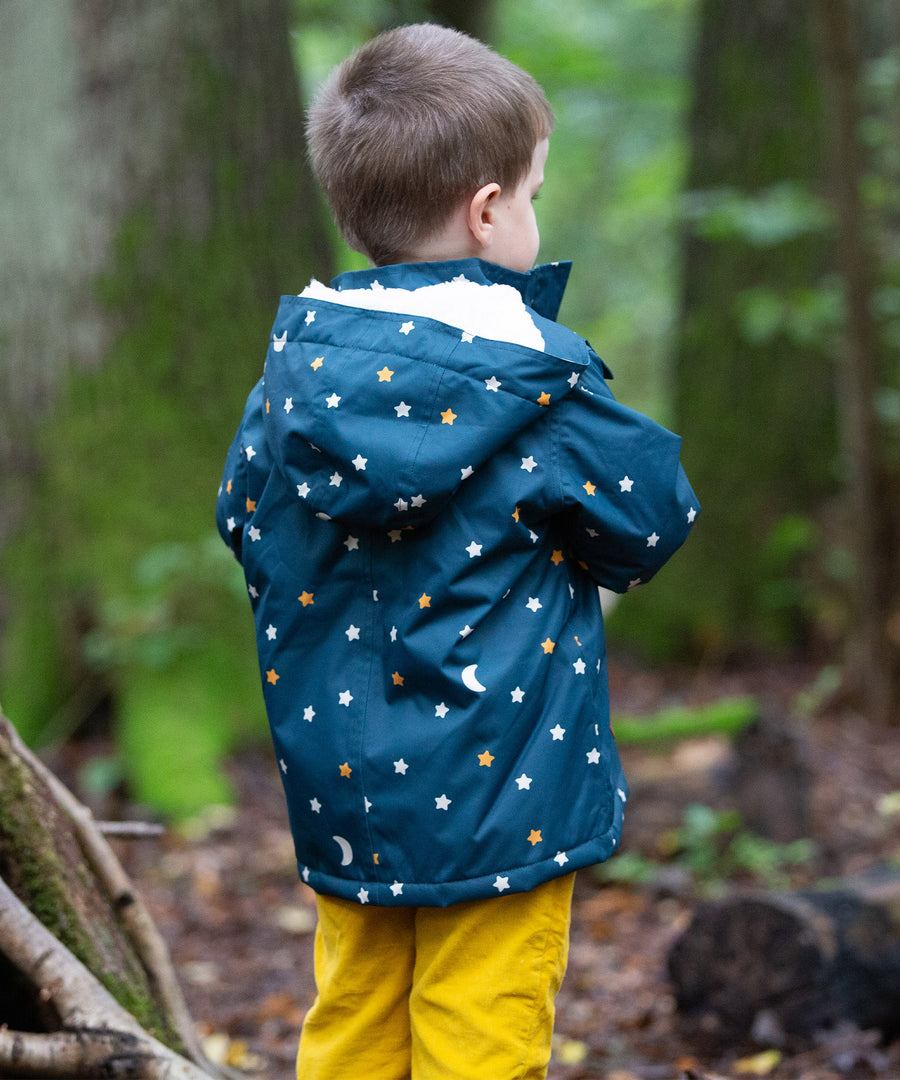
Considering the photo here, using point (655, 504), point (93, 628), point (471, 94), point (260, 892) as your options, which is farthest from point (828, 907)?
point (93, 628)

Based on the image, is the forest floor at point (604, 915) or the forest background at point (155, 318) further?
the forest background at point (155, 318)

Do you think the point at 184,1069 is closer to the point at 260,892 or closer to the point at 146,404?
the point at 260,892

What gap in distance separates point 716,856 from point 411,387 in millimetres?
3230

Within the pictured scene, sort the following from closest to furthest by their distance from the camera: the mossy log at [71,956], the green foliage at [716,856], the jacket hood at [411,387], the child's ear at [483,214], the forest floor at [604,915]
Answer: the jacket hood at [411,387], the child's ear at [483,214], the mossy log at [71,956], the forest floor at [604,915], the green foliage at [716,856]

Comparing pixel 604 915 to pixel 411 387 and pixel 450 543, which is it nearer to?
pixel 450 543

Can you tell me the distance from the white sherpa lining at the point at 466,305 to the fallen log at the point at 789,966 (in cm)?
199

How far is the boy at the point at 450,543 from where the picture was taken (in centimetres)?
164

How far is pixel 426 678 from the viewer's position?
167 cm

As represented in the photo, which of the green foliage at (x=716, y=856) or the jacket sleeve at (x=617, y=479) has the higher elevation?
the jacket sleeve at (x=617, y=479)

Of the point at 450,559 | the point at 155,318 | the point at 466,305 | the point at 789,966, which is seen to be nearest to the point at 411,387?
the point at 466,305

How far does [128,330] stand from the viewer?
485 cm

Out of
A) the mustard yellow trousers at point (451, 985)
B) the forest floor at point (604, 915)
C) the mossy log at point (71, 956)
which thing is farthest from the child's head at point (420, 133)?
the forest floor at point (604, 915)

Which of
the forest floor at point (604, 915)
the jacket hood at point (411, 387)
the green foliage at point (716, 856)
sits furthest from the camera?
the green foliage at point (716, 856)

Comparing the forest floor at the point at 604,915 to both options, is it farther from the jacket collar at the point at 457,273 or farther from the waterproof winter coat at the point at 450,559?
the jacket collar at the point at 457,273
